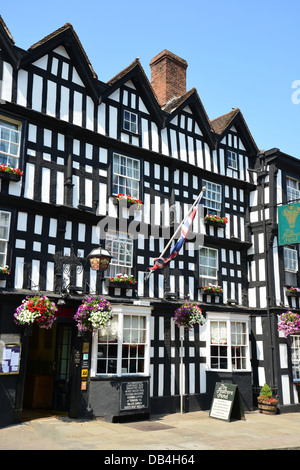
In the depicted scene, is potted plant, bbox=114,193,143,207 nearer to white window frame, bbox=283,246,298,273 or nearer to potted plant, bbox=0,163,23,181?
potted plant, bbox=0,163,23,181

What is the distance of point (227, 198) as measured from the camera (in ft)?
59.1

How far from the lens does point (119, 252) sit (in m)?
14.4

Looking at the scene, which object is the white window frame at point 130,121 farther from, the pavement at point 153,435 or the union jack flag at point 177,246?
the pavement at point 153,435

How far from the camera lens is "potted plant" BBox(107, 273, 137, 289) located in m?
13.7

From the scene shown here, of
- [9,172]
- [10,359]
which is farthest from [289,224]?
[10,359]

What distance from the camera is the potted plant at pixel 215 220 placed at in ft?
54.6

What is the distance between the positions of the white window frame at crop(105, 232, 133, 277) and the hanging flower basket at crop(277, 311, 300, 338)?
245 inches

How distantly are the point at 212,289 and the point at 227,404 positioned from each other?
4.19 metres

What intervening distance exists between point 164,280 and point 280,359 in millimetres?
5412

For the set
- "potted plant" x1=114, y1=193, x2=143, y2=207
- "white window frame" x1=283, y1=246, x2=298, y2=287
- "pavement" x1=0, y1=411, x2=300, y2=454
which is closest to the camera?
"pavement" x1=0, y1=411, x2=300, y2=454

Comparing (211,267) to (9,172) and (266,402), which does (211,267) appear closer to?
(266,402)

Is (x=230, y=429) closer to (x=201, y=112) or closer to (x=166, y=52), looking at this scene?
(x=201, y=112)

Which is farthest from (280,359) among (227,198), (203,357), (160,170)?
(160,170)

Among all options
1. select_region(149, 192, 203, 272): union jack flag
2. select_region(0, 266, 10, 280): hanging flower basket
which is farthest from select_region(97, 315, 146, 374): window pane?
select_region(0, 266, 10, 280): hanging flower basket
